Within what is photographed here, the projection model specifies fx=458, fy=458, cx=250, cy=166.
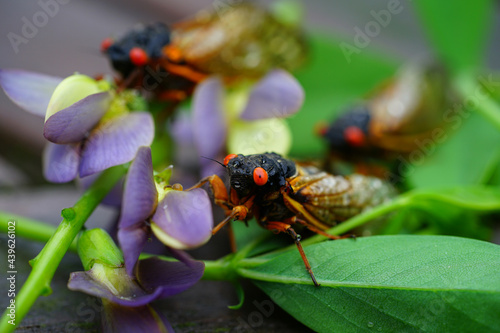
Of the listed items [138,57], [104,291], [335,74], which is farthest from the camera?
[335,74]

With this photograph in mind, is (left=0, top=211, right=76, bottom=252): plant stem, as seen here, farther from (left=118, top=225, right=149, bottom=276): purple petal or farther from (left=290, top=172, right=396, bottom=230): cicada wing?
(left=290, top=172, right=396, bottom=230): cicada wing

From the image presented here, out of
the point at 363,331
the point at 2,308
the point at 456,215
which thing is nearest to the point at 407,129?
the point at 456,215

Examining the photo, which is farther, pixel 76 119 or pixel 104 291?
pixel 76 119

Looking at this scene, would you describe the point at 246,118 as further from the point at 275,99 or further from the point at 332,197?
the point at 332,197

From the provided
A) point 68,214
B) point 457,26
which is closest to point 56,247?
point 68,214

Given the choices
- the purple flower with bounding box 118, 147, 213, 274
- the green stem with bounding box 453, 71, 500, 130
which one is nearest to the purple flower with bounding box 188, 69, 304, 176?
the purple flower with bounding box 118, 147, 213, 274

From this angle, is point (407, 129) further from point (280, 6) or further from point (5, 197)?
point (5, 197)

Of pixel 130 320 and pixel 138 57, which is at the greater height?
pixel 138 57
